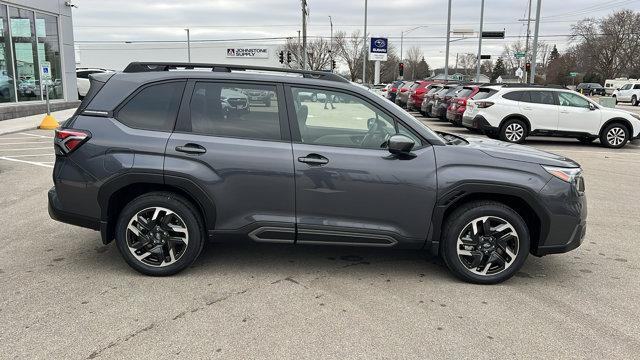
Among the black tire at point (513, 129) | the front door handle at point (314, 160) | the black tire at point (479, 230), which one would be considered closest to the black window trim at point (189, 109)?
the front door handle at point (314, 160)

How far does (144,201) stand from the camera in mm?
4293

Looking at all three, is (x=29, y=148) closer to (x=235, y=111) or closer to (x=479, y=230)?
(x=235, y=111)

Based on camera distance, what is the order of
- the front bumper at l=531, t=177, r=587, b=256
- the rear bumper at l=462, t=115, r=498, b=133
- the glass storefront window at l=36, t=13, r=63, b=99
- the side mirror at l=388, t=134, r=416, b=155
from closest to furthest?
the side mirror at l=388, t=134, r=416, b=155 → the front bumper at l=531, t=177, r=587, b=256 → the rear bumper at l=462, t=115, r=498, b=133 → the glass storefront window at l=36, t=13, r=63, b=99

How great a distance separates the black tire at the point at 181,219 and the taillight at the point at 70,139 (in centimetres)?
65

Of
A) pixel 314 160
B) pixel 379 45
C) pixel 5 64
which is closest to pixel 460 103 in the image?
pixel 314 160

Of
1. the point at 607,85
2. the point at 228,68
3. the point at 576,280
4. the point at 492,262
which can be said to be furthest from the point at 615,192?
the point at 607,85

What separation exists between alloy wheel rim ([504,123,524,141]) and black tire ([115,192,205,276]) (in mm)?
12200

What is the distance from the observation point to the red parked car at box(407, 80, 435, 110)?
968 inches

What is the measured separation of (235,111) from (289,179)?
754mm

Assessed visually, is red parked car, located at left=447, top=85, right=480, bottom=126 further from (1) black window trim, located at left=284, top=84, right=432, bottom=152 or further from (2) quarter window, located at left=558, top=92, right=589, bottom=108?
(1) black window trim, located at left=284, top=84, right=432, bottom=152

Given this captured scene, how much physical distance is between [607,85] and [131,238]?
70.5 meters

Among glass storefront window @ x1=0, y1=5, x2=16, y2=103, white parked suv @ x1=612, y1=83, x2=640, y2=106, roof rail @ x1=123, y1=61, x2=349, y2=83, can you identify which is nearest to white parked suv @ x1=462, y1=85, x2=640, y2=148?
roof rail @ x1=123, y1=61, x2=349, y2=83

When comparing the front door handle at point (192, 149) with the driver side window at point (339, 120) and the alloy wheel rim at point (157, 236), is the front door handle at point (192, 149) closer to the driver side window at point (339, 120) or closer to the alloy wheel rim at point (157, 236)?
the alloy wheel rim at point (157, 236)

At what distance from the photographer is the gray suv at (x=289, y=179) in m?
4.22
